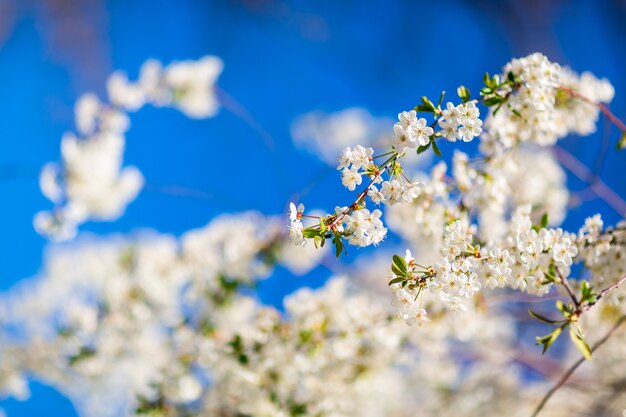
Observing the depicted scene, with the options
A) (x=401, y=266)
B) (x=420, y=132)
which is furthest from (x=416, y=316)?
(x=420, y=132)

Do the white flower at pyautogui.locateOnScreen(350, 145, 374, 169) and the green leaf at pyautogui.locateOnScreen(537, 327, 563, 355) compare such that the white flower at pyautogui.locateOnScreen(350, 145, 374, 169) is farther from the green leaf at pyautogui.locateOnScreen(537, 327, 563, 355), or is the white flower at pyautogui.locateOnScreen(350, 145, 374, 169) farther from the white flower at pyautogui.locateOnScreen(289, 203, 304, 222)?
the green leaf at pyautogui.locateOnScreen(537, 327, 563, 355)

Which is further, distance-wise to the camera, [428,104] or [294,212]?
[428,104]

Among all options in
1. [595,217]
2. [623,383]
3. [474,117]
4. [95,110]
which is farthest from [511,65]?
[95,110]

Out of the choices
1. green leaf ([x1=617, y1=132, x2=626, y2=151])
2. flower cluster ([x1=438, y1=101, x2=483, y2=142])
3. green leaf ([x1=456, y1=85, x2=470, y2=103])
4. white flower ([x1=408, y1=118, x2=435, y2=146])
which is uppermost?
green leaf ([x1=617, y1=132, x2=626, y2=151])

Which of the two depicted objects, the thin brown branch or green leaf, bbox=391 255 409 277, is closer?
green leaf, bbox=391 255 409 277

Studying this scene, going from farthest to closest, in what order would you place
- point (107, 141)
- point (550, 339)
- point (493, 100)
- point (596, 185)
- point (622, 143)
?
point (107, 141) → point (596, 185) → point (622, 143) → point (493, 100) → point (550, 339)

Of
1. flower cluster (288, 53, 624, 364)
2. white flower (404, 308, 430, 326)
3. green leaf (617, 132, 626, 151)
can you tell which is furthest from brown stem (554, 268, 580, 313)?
green leaf (617, 132, 626, 151)

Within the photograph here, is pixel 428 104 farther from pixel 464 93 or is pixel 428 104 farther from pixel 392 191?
pixel 392 191
